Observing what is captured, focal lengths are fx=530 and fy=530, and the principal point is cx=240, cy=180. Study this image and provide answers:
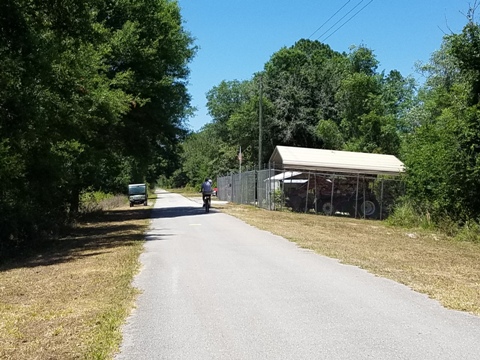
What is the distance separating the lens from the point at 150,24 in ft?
89.7

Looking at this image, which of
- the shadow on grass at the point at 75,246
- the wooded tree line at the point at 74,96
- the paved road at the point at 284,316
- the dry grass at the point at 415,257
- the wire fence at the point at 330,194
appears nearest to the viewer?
the paved road at the point at 284,316

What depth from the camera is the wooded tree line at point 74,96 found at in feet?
48.2

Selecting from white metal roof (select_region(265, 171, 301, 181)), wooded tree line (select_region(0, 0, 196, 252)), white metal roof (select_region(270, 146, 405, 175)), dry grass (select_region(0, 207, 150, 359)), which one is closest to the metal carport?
white metal roof (select_region(270, 146, 405, 175))

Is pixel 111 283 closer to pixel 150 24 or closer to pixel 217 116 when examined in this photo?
pixel 150 24

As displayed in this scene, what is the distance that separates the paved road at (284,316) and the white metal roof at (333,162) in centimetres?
2272

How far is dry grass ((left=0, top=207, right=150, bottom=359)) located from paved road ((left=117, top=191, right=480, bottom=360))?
0.30m

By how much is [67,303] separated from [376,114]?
149 feet

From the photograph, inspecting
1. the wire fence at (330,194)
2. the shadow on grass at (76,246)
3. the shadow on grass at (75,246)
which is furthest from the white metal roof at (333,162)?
the shadow on grass at (75,246)

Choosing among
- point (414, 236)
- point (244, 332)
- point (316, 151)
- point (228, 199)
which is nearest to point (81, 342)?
point (244, 332)

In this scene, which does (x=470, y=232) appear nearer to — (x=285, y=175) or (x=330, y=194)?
(x=330, y=194)

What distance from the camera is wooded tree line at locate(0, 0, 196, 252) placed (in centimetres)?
1469

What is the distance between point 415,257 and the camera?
1329 cm

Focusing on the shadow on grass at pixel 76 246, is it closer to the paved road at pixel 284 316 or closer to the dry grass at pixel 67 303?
the dry grass at pixel 67 303

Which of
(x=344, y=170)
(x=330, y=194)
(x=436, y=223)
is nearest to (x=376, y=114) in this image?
(x=344, y=170)
